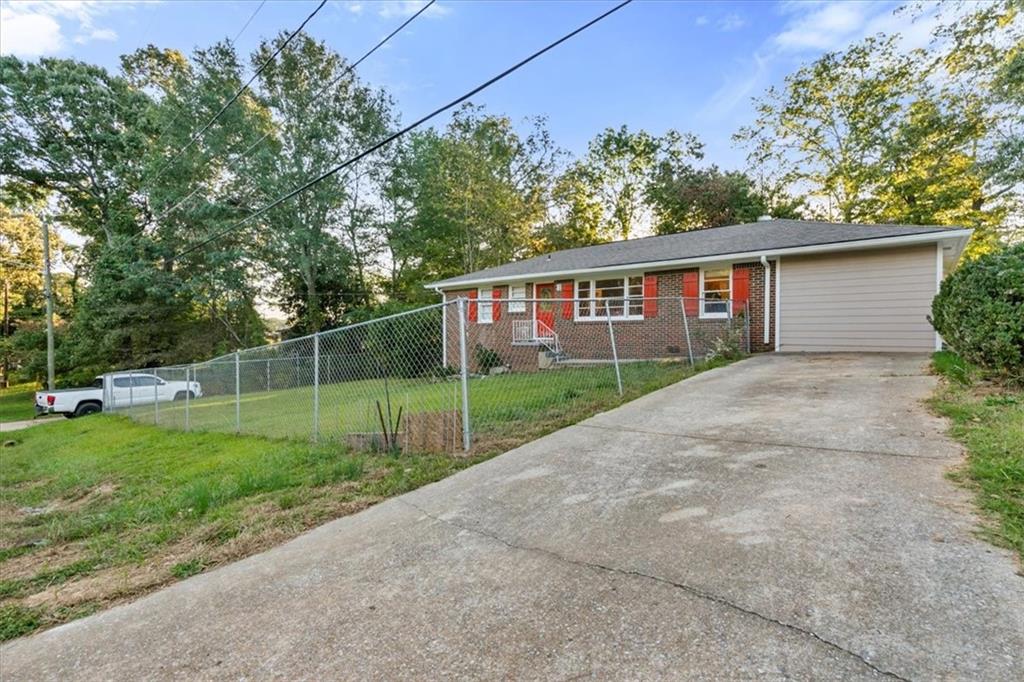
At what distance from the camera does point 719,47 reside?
9.71 meters

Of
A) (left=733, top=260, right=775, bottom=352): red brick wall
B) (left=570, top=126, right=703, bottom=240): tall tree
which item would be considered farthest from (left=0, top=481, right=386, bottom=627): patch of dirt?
(left=570, top=126, right=703, bottom=240): tall tree

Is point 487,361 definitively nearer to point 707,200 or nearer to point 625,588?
point 625,588

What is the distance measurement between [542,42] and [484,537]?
16.0 feet

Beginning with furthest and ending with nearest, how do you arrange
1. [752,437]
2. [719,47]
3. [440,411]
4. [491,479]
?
[719,47] < [440,411] < [752,437] < [491,479]

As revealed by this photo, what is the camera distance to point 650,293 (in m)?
13.4

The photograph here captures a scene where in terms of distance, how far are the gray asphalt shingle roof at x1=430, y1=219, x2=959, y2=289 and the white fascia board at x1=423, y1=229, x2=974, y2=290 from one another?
0.08m

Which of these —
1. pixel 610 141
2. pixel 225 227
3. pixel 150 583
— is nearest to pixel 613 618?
pixel 150 583

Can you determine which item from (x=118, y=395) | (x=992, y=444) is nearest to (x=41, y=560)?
(x=992, y=444)

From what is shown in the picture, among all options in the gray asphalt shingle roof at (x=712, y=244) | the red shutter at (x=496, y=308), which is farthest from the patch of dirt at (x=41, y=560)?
the red shutter at (x=496, y=308)

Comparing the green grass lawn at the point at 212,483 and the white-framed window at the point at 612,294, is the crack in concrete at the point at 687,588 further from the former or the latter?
the white-framed window at the point at 612,294

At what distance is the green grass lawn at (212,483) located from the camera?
3309 millimetres

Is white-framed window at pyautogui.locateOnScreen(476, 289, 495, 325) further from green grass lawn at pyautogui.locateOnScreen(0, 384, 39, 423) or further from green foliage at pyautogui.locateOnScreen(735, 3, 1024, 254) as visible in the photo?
green grass lawn at pyautogui.locateOnScreen(0, 384, 39, 423)

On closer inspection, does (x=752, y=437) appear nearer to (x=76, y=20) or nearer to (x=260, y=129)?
(x=76, y=20)

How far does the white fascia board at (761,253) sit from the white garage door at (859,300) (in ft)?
1.20
